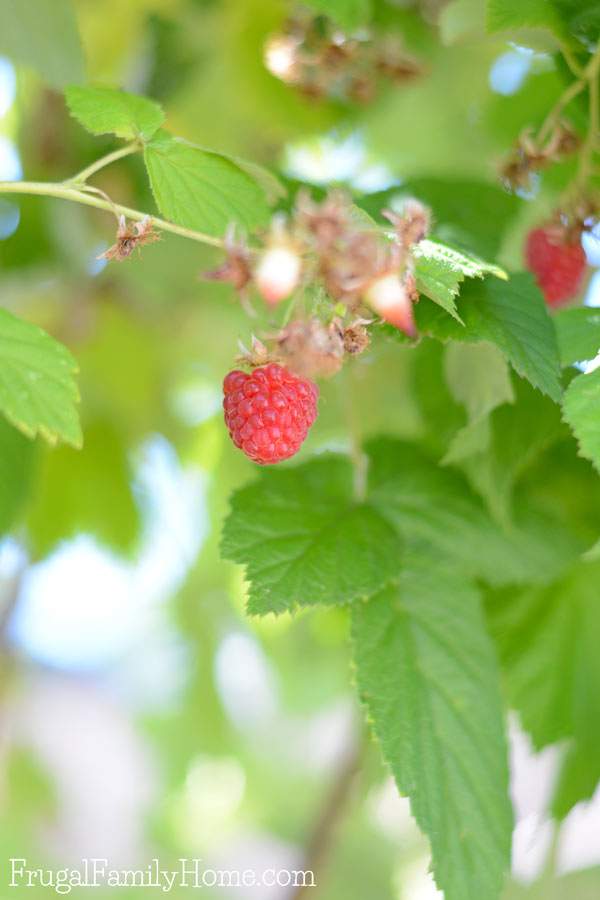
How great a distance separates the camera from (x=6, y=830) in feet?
4.33

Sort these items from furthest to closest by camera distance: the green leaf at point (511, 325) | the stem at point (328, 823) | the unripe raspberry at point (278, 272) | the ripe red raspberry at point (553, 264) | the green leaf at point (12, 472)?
the stem at point (328, 823) → the green leaf at point (12, 472) → the ripe red raspberry at point (553, 264) → the green leaf at point (511, 325) → the unripe raspberry at point (278, 272)

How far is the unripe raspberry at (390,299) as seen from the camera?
326 mm

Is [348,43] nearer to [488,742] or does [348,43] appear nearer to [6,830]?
[488,742]

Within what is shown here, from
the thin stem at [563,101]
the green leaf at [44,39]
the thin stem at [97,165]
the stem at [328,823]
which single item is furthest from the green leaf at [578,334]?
the stem at [328,823]

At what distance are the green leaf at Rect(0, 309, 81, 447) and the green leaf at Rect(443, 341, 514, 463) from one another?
195 mm

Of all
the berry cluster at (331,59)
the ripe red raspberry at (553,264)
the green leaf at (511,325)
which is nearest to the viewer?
the green leaf at (511,325)

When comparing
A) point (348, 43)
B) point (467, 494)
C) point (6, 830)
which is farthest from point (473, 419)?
point (6, 830)

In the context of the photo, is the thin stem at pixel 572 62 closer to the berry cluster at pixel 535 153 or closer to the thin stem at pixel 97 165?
the berry cluster at pixel 535 153

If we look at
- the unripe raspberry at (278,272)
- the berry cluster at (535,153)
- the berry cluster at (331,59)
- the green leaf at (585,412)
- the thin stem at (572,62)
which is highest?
the berry cluster at (331,59)

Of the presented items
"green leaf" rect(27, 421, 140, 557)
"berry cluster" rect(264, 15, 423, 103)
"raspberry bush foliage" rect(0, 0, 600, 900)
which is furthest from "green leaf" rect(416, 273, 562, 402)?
"green leaf" rect(27, 421, 140, 557)

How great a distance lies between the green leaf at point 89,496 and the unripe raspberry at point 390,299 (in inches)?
29.5

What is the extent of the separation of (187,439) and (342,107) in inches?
16.6

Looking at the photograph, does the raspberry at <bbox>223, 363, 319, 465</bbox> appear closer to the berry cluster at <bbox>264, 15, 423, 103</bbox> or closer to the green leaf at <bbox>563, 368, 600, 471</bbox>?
the green leaf at <bbox>563, 368, 600, 471</bbox>

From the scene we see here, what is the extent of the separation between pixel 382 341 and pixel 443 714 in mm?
201
